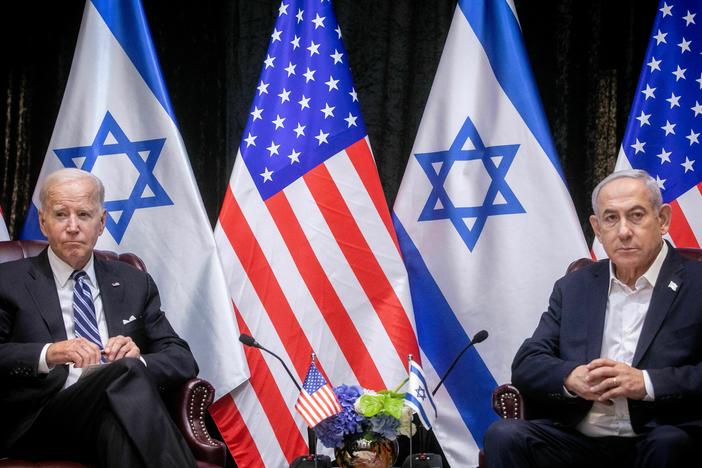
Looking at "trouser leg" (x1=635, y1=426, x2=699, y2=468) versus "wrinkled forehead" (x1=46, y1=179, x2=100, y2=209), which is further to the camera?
"wrinkled forehead" (x1=46, y1=179, x2=100, y2=209)

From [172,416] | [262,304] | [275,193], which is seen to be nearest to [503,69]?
[275,193]

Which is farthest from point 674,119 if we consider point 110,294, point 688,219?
point 110,294

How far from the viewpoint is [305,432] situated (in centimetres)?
403

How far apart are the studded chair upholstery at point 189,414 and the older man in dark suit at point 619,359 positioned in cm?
92

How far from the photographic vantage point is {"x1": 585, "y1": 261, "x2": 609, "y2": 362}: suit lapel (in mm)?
3072

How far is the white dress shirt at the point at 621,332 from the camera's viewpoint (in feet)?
9.76

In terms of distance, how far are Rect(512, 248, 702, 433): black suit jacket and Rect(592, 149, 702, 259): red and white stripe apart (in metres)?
0.81

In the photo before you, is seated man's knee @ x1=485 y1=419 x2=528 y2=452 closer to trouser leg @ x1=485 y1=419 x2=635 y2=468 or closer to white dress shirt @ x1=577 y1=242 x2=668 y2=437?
trouser leg @ x1=485 y1=419 x2=635 y2=468

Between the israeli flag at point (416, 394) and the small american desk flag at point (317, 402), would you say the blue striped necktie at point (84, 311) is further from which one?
the israeli flag at point (416, 394)

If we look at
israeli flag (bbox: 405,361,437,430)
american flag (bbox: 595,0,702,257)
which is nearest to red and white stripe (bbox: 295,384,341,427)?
israeli flag (bbox: 405,361,437,430)

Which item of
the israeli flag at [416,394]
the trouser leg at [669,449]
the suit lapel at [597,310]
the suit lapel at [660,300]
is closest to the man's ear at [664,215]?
the suit lapel at [660,300]

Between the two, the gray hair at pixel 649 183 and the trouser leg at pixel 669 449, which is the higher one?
the gray hair at pixel 649 183

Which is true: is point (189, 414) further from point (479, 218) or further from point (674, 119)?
point (674, 119)

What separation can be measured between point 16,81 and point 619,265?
327 cm
